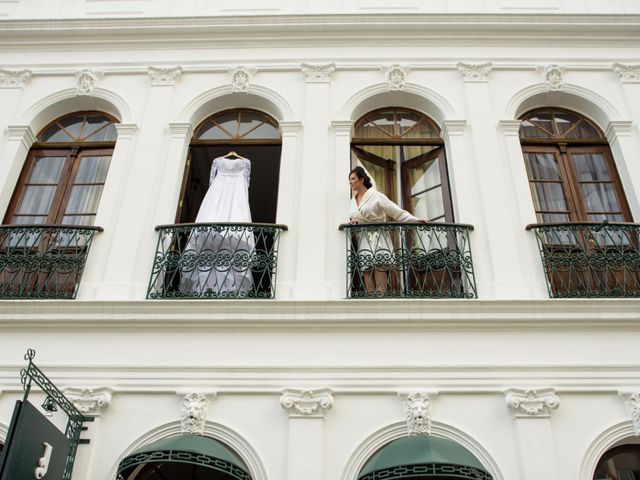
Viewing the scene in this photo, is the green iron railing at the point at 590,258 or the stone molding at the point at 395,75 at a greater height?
the stone molding at the point at 395,75

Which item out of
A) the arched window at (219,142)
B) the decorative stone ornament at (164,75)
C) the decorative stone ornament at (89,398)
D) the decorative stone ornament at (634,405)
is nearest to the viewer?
the decorative stone ornament at (634,405)

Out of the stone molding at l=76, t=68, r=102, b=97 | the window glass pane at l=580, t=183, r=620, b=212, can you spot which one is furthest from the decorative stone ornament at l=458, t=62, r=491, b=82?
the stone molding at l=76, t=68, r=102, b=97

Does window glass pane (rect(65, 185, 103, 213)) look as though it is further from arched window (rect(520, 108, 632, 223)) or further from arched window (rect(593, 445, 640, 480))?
arched window (rect(593, 445, 640, 480))

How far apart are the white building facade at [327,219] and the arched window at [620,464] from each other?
0.12 ft

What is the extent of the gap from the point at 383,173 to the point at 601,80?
10.7ft

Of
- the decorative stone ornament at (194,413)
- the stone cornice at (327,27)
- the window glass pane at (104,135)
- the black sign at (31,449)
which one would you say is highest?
the stone cornice at (327,27)

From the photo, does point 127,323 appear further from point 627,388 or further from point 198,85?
point 627,388

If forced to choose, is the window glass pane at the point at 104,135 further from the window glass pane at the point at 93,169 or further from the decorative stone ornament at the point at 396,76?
the decorative stone ornament at the point at 396,76

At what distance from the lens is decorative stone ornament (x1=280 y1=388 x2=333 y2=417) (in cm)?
588

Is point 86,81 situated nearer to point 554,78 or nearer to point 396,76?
point 396,76

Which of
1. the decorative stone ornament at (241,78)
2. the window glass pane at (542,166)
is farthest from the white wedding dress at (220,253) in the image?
the window glass pane at (542,166)

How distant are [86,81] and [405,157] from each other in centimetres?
455

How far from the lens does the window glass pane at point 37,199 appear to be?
788 cm

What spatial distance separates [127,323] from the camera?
6.38 m
